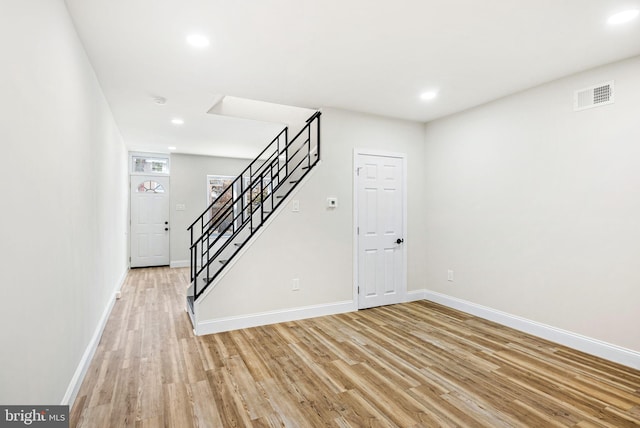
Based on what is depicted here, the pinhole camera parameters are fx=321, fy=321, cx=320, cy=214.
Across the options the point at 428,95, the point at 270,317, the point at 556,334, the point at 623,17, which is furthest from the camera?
the point at 270,317

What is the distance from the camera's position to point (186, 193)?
7992 mm

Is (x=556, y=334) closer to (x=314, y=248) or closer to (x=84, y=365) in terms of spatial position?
(x=314, y=248)

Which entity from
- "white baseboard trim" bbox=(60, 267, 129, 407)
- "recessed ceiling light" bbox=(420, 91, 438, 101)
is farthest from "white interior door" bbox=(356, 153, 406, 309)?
"white baseboard trim" bbox=(60, 267, 129, 407)

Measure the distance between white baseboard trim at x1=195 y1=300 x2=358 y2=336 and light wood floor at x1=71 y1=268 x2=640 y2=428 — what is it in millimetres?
Result: 106

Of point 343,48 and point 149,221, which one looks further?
point 149,221

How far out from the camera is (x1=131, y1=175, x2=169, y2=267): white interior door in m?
7.64

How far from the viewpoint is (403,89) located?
12.0ft

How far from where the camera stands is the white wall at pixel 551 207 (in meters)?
2.90

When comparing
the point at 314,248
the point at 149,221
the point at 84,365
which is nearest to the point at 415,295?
the point at 314,248

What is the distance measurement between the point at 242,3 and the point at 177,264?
275 inches

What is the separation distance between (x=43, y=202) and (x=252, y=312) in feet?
8.49

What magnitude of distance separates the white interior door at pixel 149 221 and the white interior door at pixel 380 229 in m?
5.51

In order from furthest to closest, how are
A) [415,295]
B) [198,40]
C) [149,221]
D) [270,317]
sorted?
[149,221], [415,295], [270,317], [198,40]

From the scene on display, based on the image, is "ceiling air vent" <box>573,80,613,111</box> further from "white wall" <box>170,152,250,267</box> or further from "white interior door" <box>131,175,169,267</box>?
"white interior door" <box>131,175,169,267</box>
